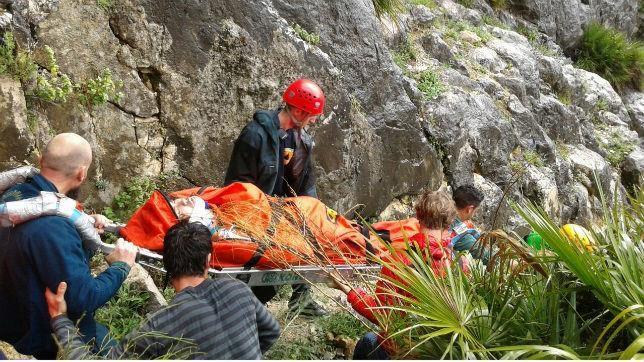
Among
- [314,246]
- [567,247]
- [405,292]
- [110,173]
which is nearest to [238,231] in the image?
[314,246]

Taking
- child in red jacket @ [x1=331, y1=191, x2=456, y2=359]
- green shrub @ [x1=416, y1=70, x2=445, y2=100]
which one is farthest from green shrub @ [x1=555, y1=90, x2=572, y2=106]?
child in red jacket @ [x1=331, y1=191, x2=456, y2=359]

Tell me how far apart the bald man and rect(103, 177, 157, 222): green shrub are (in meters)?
2.62

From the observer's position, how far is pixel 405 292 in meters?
3.66

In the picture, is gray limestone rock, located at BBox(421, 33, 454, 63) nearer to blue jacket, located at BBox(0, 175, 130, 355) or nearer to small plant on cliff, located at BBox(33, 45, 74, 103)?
small plant on cliff, located at BBox(33, 45, 74, 103)

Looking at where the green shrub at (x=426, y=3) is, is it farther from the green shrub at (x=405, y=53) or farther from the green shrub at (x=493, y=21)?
the green shrub at (x=493, y=21)

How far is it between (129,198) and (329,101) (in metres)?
2.51

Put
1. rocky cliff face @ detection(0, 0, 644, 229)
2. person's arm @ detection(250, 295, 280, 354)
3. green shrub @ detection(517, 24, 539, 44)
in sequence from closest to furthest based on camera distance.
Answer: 1. person's arm @ detection(250, 295, 280, 354)
2. rocky cliff face @ detection(0, 0, 644, 229)
3. green shrub @ detection(517, 24, 539, 44)

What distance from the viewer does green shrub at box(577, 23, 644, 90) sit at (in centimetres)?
1659

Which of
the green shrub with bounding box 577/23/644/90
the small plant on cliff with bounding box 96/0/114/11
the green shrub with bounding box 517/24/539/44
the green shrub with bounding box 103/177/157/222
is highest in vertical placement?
the small plant on cliff with bounding box 96/0/114/11

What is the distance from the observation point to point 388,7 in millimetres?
9930

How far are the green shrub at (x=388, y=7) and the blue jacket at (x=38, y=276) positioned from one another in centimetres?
730

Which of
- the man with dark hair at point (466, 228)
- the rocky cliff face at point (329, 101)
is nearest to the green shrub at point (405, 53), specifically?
the rocky cliff face at point (329, 101)

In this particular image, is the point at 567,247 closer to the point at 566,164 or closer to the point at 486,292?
the point at 486,292

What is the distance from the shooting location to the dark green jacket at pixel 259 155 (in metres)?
5.06
